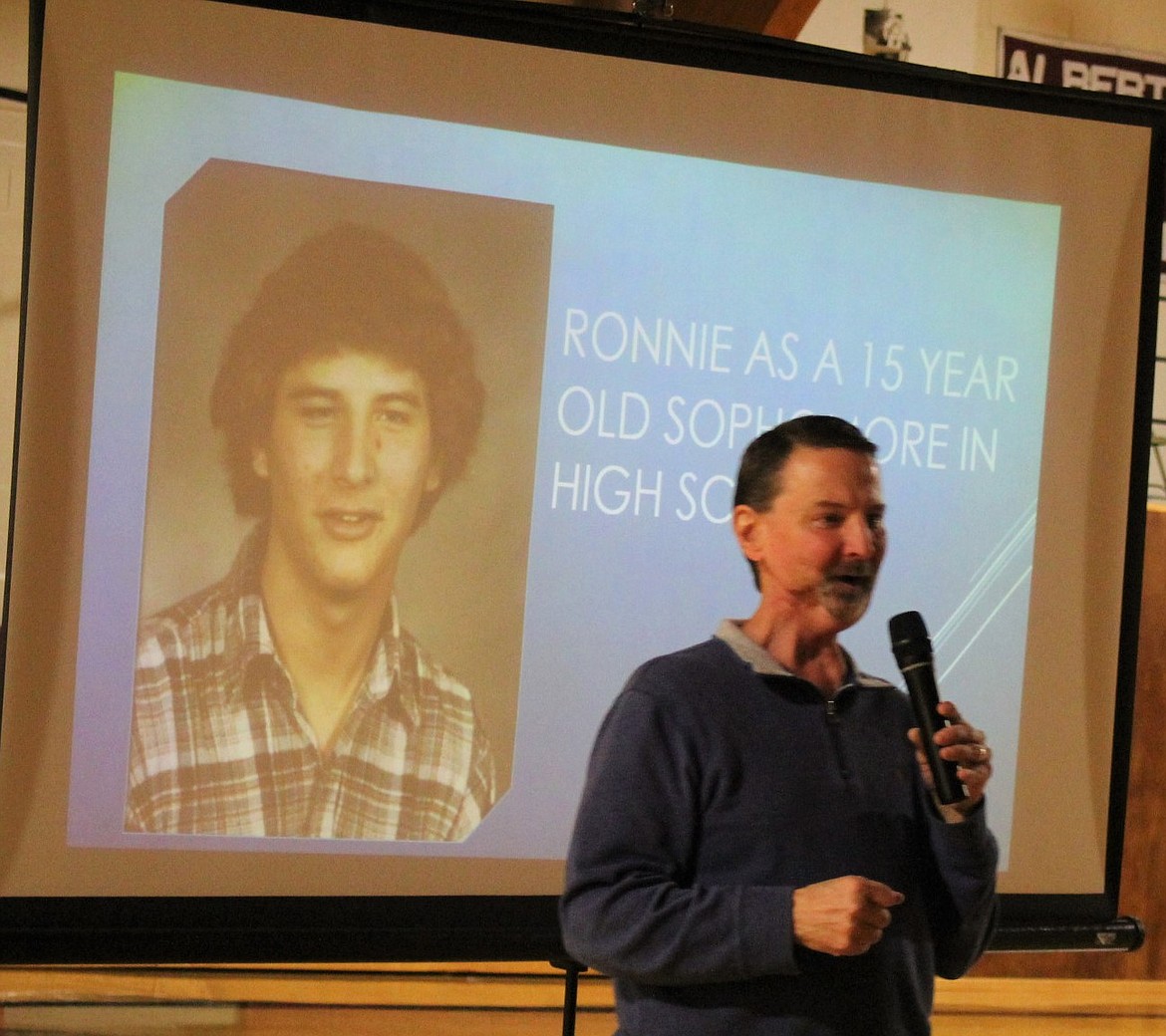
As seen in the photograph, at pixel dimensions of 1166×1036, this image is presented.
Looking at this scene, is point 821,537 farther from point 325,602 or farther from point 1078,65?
point 1078,65

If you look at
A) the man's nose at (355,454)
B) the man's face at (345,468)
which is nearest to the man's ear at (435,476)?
the man's face at (345,468)

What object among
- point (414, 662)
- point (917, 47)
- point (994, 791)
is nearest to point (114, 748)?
point (414, 662)

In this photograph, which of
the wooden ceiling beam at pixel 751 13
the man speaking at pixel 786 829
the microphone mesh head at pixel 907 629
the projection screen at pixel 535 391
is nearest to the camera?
the man speaking at pixel 786 829

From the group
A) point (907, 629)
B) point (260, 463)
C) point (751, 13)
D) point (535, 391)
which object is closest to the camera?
point (907, 629)

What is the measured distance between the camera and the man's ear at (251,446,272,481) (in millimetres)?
2391

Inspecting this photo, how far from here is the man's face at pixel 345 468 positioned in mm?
2410

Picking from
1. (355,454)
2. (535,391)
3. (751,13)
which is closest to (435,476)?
(355,454)

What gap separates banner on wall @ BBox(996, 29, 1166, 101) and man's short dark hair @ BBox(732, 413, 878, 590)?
3133mm

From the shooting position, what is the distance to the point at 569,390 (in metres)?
2.54

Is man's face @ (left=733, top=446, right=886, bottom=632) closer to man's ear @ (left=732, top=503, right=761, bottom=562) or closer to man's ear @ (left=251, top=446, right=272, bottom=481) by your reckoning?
man's ear @ (left=732, top=503, right=761, bottom=562)

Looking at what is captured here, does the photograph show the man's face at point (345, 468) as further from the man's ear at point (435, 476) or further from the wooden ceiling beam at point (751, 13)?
the wooden ceiling beam at point (751, 13)

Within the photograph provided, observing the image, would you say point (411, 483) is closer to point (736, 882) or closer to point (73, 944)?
point (73, 944)

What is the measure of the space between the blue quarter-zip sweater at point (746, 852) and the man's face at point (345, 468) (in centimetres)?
104

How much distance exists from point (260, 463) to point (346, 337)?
0.94 feet
